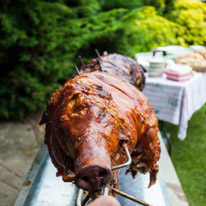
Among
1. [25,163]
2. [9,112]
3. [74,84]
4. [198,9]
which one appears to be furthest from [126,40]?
[198,9]

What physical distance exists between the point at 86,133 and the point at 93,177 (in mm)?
198

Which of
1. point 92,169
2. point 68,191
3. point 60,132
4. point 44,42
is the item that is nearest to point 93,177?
point 92,169

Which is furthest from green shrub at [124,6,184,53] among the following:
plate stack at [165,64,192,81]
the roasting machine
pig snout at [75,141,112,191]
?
pig snout at [75,141,112,191]

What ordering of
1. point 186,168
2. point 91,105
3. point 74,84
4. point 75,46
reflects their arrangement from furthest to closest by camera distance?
1. point 75,46
2. point 186,168
3. point 74,84
4. point 91,105

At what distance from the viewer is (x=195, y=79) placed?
3.85 metres

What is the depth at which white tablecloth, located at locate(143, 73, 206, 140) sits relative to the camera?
3.63 m

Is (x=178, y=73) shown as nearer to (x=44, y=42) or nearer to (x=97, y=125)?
(x=44, y=42)

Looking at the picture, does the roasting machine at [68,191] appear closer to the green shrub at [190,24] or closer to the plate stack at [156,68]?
the plate stack at [156,68]

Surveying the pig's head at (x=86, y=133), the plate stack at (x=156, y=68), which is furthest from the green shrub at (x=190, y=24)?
the pig's head at (x=86, y=133)

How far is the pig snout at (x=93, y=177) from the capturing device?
883 mm

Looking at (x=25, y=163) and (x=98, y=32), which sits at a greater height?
(x=98, y=32)

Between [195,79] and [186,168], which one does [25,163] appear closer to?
[186,168]

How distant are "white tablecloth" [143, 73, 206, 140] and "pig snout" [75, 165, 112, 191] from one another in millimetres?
2940

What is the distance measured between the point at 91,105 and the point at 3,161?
362 cm
